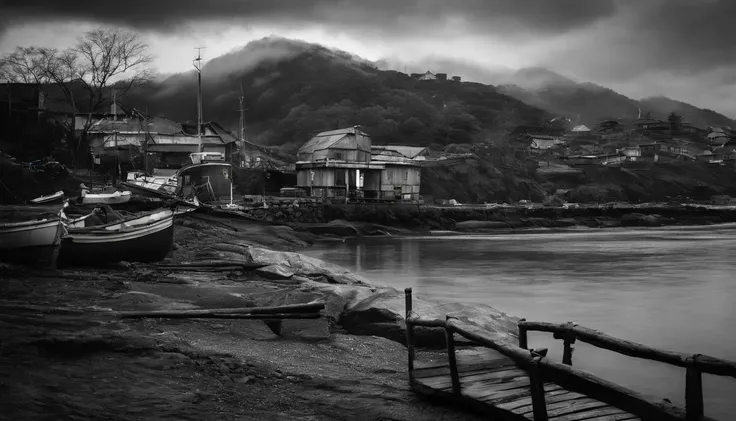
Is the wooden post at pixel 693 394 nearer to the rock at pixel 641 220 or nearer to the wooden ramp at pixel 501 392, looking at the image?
the wooden ramp at pixel 501 392

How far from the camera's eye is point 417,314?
34.9ft

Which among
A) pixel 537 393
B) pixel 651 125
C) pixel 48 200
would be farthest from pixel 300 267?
pixel 651 125

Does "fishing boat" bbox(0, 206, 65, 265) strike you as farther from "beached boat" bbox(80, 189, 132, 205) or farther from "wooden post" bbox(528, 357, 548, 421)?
"beached boat" bbox(80, 189, 132, 205)

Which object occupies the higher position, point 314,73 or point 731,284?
point 314,73

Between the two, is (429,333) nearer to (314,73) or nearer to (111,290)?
(111,290)

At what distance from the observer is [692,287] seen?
80.0 feet

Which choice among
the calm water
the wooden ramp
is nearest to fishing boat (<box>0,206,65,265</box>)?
the calm water

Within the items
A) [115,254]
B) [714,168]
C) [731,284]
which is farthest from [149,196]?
[714,168]

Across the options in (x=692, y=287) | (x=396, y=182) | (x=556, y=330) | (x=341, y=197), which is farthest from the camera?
(x=396, y=182)

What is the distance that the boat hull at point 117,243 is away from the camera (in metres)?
15.6

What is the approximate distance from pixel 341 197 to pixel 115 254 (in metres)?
39.8

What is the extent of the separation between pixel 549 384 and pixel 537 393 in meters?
1.09

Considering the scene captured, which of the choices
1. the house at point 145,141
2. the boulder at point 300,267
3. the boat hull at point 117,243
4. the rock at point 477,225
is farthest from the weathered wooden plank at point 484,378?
the rock at point 477,225

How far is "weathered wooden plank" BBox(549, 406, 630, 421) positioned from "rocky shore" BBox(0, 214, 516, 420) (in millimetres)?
1431
